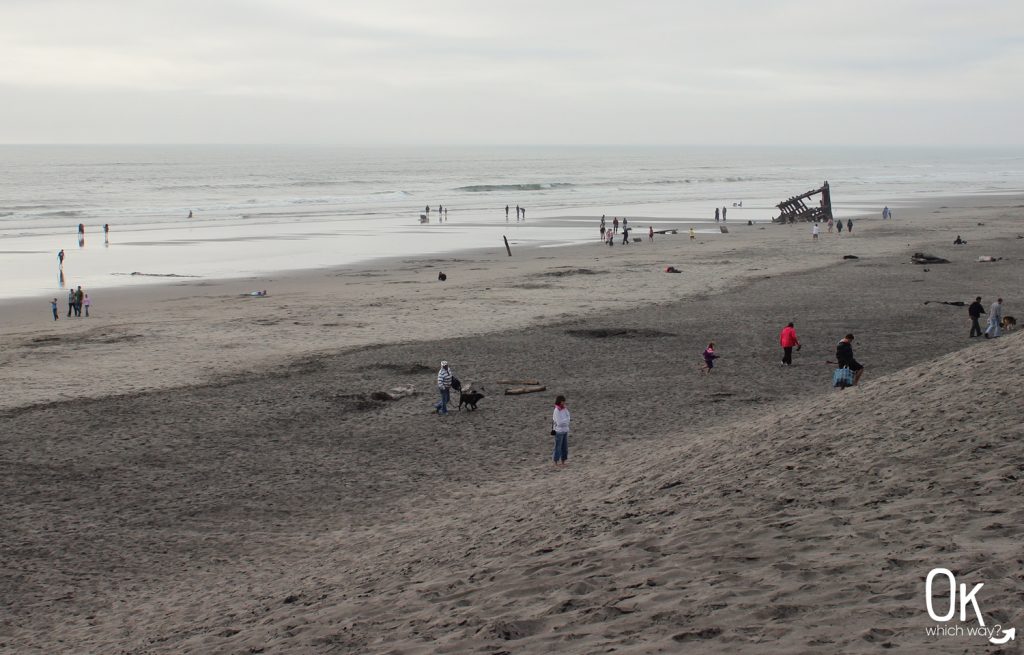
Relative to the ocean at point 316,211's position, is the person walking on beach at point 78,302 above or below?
below

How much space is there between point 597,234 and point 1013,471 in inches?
1921

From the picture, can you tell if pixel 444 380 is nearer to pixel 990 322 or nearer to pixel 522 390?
pixel 522 390

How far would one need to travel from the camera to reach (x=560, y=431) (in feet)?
46.3

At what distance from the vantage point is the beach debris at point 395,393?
60.9 feet

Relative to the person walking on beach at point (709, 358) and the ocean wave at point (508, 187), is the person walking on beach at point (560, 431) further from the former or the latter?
the ocean wave at point (508, 187)

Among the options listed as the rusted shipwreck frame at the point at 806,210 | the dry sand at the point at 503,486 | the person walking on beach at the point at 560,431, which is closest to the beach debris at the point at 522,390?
the dry sand at the point at 503,486

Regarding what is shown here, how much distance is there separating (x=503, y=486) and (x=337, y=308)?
1704 centimetres

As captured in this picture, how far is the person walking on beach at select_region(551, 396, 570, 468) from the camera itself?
46.0 feet

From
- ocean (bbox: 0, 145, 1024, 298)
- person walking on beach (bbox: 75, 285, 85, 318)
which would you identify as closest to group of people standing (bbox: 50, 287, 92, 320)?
person walking on beach (bbox: 75, 285, 85, 318)

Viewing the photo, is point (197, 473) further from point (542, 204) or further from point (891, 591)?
point (542, 204)

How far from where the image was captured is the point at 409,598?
8.98 m

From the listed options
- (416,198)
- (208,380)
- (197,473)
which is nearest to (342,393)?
(208,380)

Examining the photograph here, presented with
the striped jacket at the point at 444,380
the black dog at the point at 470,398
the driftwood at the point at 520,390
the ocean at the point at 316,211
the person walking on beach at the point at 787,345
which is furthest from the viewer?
the ocean at the point at 316,211

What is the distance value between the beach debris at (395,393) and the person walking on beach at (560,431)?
17.0ft
